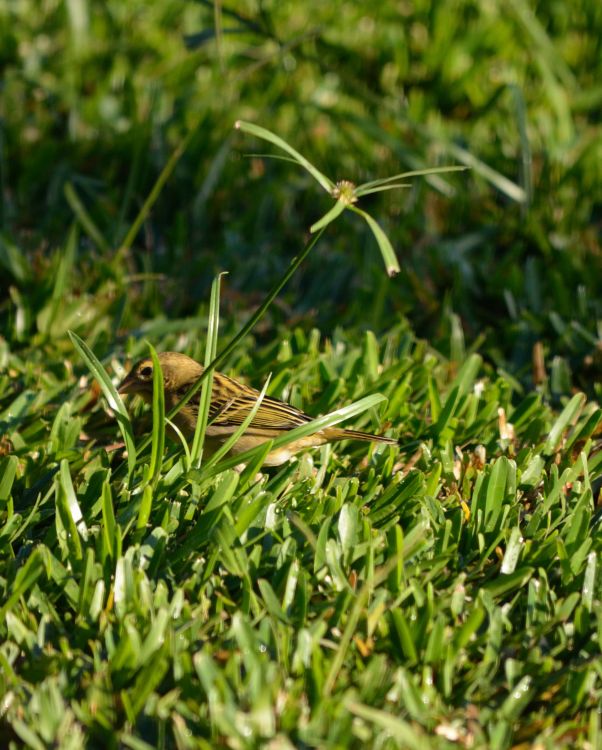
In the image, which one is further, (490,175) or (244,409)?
(490,175)

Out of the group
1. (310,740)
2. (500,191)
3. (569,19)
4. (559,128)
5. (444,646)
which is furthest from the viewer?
(569,19)

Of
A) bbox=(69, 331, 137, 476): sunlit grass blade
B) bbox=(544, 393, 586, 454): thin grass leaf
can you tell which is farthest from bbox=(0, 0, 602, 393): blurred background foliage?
bbox=(69, 331, 137, 476): sunlit grass blade

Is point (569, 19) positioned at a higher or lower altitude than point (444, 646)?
higher

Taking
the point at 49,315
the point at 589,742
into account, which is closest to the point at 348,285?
the point at 49,315

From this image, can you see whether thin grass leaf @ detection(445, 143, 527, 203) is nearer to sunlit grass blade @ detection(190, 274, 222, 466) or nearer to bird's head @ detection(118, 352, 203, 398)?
bird's head @ detection(118, 352, 203, 398)

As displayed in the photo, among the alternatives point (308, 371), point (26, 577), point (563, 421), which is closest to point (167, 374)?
point (308, 371)

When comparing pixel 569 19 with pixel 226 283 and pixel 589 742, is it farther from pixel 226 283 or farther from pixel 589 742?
pixel 589 742

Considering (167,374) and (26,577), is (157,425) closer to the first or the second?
(26,577)
